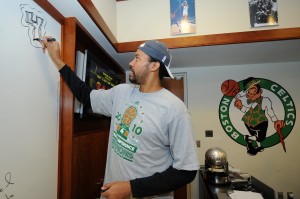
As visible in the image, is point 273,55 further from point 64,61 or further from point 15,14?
point 15,14

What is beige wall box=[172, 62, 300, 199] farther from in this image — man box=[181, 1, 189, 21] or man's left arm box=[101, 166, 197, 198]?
man's left arm box=[101, 166, 197, 198]

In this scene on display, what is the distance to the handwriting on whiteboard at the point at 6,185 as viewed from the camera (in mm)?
686

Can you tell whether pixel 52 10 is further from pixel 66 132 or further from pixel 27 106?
pixel 66 132

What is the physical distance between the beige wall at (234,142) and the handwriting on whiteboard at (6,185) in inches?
76.0

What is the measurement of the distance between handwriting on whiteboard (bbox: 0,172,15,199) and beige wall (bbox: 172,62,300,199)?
1.93 m

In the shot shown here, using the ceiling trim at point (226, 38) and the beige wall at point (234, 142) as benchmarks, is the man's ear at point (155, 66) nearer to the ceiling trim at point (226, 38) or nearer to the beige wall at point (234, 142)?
the ceiling trim at point (226, 38)

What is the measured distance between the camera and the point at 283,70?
2291 mm

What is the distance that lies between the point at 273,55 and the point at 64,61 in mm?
1949

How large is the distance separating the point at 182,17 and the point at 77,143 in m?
1.37

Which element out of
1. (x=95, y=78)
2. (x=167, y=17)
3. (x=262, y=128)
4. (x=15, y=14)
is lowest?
(x=262, y=128)

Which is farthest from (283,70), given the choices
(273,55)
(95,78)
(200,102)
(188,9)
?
(95,78)

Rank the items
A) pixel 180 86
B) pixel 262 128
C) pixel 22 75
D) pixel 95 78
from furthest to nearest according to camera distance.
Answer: pixel 180 86 → pixel 262 128 → pixel 95 78 → pixel 22 75

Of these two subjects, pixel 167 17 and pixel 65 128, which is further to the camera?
pixel 167 17

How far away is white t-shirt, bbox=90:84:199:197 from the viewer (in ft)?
3.06
